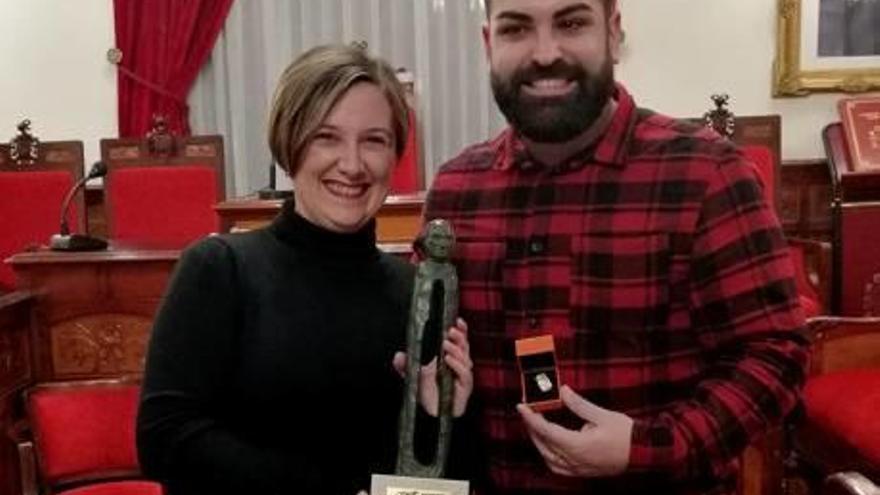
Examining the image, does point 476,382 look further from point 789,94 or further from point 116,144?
point 789,94

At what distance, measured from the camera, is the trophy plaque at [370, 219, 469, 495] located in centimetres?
118

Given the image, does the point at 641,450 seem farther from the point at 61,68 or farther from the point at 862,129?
the point at 61,68

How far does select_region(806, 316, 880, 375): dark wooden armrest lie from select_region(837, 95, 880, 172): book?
1.93m

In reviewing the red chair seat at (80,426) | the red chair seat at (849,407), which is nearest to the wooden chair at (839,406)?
the red chair seat at (849,407)

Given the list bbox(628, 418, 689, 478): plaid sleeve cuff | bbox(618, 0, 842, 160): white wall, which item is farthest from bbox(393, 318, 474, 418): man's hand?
bbox(618, 0, 842, 160): white wall

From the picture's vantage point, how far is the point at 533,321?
120cm

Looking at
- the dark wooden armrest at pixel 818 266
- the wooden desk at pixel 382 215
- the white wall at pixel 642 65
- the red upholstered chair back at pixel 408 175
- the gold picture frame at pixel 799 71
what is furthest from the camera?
the white wall at pixel 642 65

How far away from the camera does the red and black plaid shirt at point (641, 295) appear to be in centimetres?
108

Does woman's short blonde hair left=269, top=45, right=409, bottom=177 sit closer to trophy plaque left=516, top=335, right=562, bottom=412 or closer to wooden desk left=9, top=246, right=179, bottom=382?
trophy plaque left=516, top=335, right=562, bottom=412

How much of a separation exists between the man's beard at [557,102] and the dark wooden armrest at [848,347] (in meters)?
1.84

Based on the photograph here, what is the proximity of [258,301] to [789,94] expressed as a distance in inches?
168

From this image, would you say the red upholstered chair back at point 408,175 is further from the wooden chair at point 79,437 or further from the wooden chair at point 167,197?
the wooden chair at point 79,437

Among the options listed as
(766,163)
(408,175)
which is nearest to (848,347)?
(766,163)

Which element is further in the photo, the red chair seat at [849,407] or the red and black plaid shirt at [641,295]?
the red chair seat at [849,407]
